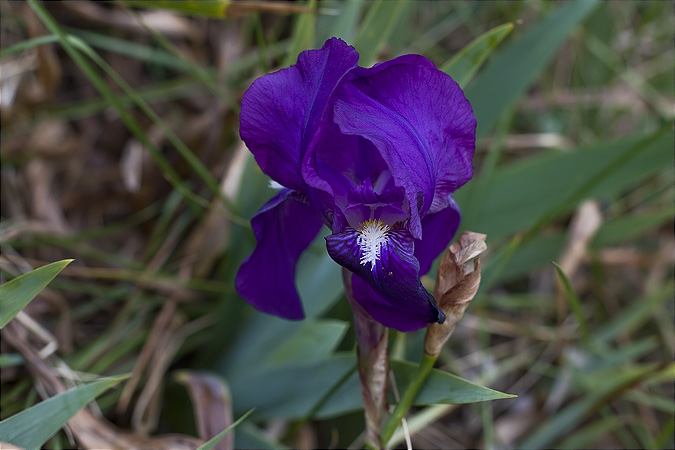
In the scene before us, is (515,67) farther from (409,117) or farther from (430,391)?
(430,391)

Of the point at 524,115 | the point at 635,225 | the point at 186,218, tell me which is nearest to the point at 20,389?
the point at 186,218

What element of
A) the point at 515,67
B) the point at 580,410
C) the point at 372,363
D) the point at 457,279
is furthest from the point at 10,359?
the point at 580,410

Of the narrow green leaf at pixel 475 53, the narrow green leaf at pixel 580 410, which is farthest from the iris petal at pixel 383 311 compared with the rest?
the narrow green leaf at pixel 580 410

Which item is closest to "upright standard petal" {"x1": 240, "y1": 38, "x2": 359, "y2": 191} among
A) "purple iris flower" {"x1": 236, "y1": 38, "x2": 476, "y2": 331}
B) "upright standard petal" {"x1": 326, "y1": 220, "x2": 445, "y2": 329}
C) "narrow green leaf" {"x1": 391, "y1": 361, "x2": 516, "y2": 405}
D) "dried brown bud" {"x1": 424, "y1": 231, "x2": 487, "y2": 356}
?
"purple iris flower" {"x1": 236, "y1": 38, "x2": 476, "y2": 331}

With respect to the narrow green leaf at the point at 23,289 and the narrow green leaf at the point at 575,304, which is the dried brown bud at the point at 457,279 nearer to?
the narrow green leaf at the point at 575,304

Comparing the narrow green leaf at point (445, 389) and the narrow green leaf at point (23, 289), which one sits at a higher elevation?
the narrow green leaf at point (23, 289)

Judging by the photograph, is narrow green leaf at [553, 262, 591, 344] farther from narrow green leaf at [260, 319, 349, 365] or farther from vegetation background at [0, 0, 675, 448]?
narrow green leaf at [260, 319, 349, 365]

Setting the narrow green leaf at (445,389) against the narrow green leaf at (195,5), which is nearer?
the narrow green leaf at (445,389)
